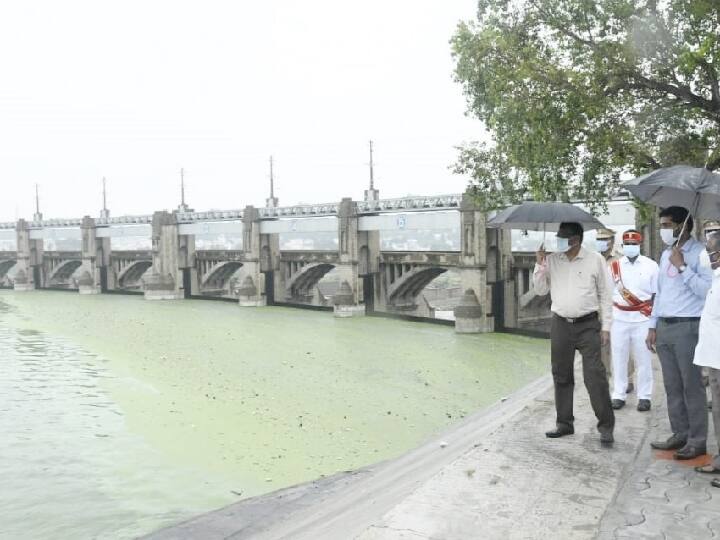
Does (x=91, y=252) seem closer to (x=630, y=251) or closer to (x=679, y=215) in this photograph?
(x=630, y=251)

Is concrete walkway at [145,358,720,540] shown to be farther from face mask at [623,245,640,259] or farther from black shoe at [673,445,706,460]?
face mask at [623,245,640,259]

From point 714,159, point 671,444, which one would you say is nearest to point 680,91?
point 714,159

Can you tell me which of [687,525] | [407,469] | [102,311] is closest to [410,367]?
[407,469]

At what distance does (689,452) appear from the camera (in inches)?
196

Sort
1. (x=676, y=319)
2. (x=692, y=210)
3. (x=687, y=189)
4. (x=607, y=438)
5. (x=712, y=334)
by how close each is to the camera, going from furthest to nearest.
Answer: (x=607, y=438) → (x=676, y=319) → (x=692, y=210) → (x=687, y=189) → (x=712, y=334)

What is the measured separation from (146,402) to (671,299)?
11.4m

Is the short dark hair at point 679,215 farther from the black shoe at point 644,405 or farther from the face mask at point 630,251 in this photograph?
the black shoe at point 644,405

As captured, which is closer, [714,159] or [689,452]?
[689,452]

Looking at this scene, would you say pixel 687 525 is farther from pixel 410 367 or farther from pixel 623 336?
pixel 410 367

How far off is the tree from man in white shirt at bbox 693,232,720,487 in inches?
200

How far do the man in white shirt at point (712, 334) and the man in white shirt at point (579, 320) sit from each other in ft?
2.95

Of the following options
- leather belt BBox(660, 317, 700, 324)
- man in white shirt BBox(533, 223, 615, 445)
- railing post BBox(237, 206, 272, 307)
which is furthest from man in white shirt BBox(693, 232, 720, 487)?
railing post BBox(237, 206, 272, 307)

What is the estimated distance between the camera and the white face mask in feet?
18.7

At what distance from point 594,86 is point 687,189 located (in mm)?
5847
